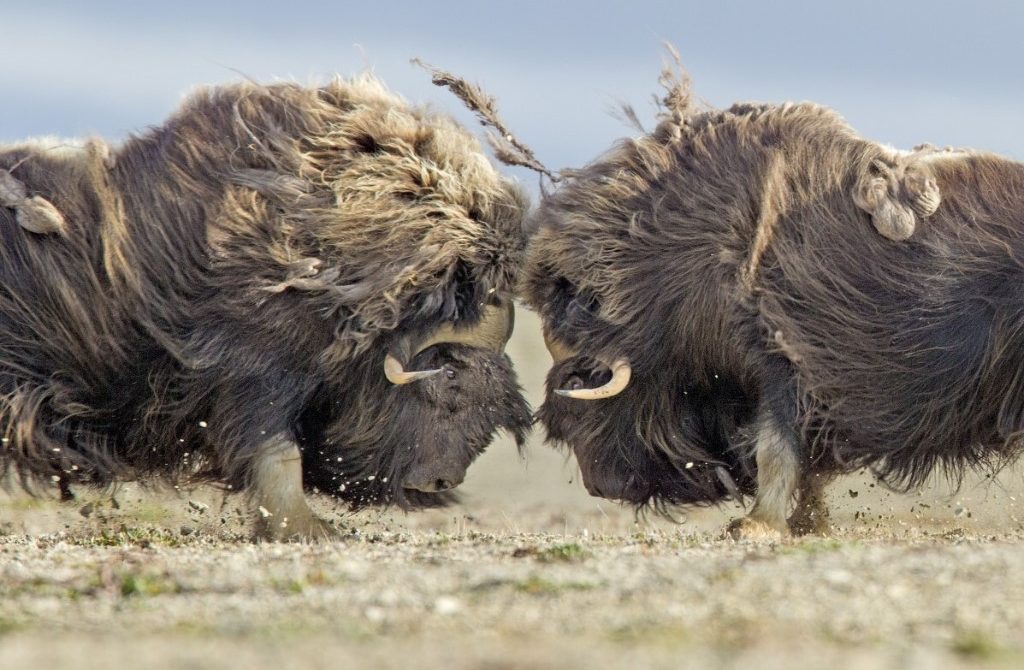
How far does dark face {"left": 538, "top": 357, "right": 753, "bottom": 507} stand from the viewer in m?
4.80

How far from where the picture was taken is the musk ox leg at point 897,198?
14.5ft

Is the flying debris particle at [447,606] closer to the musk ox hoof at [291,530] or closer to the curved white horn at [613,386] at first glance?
the musk ox hoof at [291,530]

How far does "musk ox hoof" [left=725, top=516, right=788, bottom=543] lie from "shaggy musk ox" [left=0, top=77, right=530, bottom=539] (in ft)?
2.80

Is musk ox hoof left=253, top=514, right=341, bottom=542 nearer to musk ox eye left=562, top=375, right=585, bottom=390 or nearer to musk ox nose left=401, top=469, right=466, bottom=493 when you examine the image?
musk ox nose left=401, top=469, right=466, bottom=493

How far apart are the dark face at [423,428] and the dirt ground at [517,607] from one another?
756mm

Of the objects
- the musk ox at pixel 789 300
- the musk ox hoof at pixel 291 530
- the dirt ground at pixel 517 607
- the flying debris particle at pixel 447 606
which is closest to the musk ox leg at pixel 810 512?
the musk ox at pixel 789 300

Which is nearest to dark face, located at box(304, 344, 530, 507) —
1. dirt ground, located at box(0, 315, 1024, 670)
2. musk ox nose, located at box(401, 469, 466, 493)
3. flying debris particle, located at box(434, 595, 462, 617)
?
musk ox nose, located at box(401, 469, 466, 493)

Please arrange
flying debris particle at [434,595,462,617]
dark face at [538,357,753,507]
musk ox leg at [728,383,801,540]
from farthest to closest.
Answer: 1. dark face at [538,357,753,507]
2. musk ox leg at [728,383,801,540]
3. flying debris particle at [434,595,462,617]

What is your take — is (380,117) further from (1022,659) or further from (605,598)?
(1022,659)

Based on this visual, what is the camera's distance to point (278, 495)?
4551 mm

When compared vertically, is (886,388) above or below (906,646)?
below

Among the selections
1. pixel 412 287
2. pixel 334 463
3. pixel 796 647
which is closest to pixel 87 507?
pixel 334 463

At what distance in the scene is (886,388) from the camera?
444 centimetres

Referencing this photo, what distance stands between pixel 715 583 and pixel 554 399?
7.42 feet
